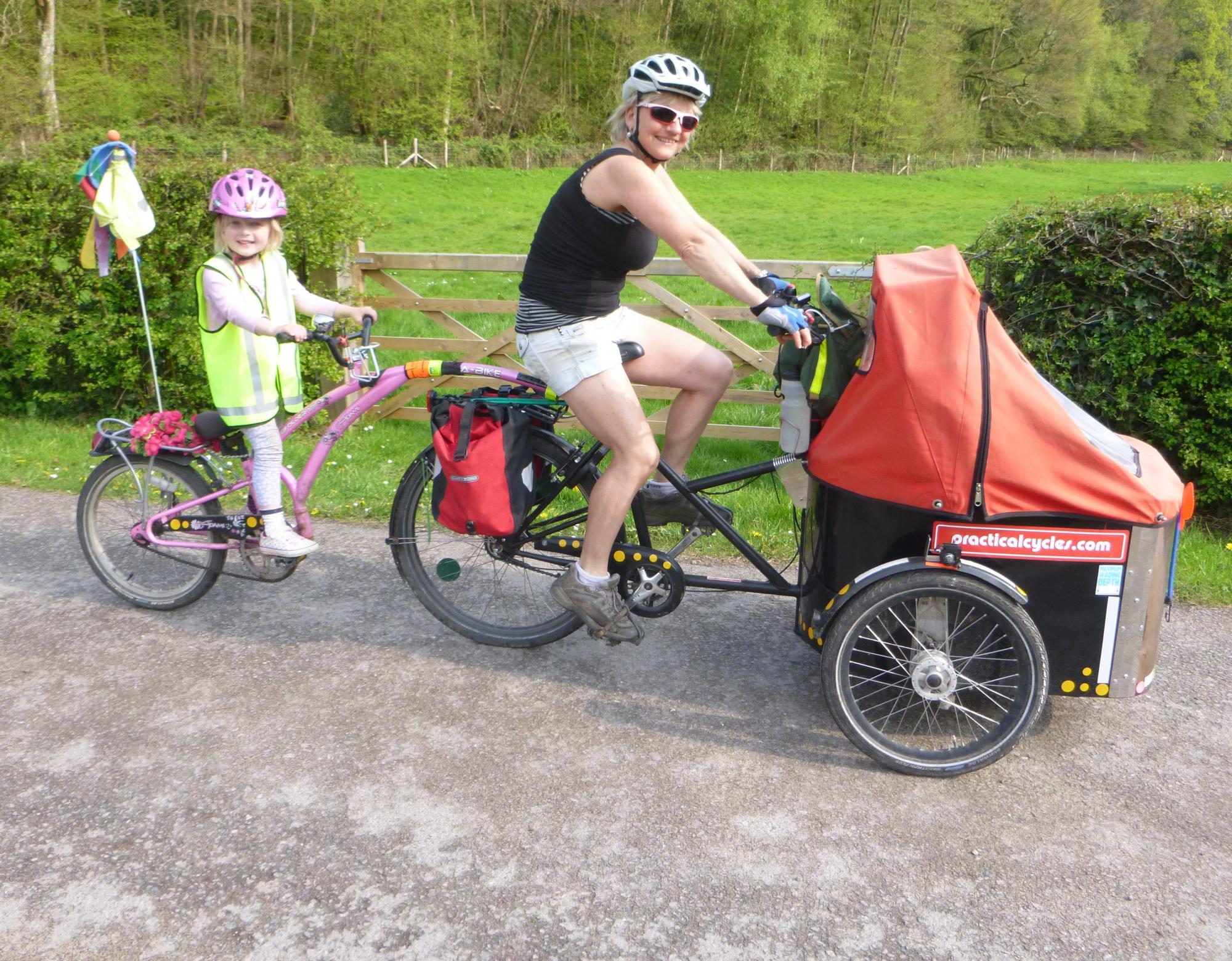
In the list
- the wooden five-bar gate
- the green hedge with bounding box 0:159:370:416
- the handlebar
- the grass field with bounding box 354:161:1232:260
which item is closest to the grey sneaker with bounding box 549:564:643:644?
the handlebar

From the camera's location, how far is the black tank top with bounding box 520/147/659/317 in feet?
11.8

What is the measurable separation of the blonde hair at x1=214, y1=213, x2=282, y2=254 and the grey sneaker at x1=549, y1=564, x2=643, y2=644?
185 cm

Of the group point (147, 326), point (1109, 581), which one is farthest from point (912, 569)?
point (147, 326)

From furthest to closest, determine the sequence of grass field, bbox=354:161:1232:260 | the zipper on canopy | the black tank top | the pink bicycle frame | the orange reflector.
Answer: grass field, bbox=354:161:1232:260
the pink bicycle frame
the black tank top
the orange reflector
the zipper on canopy

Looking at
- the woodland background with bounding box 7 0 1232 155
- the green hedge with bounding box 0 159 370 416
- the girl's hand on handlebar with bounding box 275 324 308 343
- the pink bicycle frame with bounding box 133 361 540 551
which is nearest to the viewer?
the girl's hand on handlebar with bounding box 275 324 308 343

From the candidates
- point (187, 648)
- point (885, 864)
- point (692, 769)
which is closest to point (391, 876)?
point (692, 769)

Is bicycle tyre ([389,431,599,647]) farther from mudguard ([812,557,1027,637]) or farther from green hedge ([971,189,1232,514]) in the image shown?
green hedge ([971,189,1232,514])

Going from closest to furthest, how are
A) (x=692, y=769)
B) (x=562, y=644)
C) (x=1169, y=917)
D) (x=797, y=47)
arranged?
(x=1169, y=917) → (x=692, y=769) → (x=562, y=644) → (x=797, y=47)

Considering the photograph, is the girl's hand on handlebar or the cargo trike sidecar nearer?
the cargo trike sidecar

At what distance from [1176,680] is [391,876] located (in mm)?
3037

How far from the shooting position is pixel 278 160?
831cm

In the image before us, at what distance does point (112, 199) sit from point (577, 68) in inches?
2215

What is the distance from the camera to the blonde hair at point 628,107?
3.53m

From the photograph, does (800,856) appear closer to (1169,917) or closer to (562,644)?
(1169,917)
